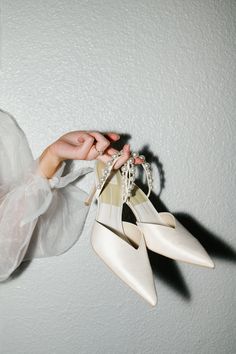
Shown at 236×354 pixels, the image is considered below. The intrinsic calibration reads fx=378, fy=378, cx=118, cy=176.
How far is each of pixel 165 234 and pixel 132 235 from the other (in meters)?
0.08

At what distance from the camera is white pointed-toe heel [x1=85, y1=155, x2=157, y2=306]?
56 centimetres

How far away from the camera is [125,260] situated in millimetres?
574

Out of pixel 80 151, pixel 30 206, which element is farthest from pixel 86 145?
pixel 30 206

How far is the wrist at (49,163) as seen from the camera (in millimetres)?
646

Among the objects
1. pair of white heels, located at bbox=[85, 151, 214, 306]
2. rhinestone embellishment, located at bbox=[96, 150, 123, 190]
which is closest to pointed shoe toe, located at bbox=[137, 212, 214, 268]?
pair of white heels, located at bbox=[85, 151, 214, 306]

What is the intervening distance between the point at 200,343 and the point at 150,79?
2.24 ft

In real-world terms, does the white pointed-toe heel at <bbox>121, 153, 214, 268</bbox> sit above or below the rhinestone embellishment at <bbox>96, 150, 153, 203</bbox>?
below

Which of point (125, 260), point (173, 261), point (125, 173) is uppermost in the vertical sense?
point (125, 173)

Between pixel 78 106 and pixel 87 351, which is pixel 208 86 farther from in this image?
pixel 87 351

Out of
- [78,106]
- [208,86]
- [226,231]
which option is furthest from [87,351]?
[208,86]

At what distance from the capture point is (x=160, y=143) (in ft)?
2.83

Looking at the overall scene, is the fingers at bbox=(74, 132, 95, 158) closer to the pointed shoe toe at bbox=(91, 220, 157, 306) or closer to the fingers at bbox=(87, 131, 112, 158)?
the fingers at bbox=(87, 131, 112, 158)

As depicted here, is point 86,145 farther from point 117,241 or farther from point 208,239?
point 208,239

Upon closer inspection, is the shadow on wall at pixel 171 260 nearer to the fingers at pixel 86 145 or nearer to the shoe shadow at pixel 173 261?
the shoe shadow at pixel 173 261
